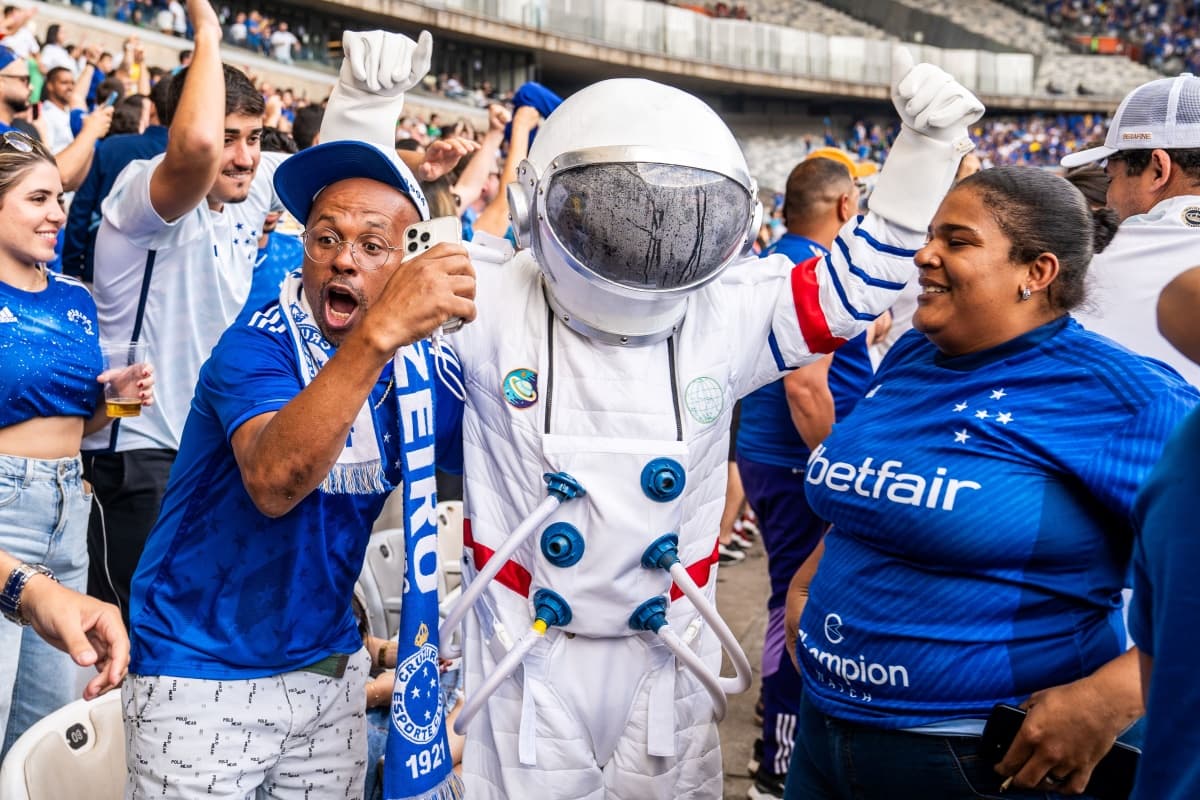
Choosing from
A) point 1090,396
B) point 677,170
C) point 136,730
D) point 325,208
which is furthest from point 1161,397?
point 136,730

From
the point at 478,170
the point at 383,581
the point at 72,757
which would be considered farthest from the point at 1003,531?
the point at 478,170

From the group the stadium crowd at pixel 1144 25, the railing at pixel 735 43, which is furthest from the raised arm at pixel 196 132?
the stadium crowd at pixel 1144 25

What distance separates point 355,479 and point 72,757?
842 millimetres

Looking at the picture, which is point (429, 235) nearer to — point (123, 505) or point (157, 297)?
point (157, 297)

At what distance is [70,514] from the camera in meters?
2.74

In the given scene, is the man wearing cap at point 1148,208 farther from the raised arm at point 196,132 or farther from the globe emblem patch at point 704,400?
the raised arm at point 196,132

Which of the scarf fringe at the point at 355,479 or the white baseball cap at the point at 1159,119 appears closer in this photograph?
the scarf fringe at the point at 355,479

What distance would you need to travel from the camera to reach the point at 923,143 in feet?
6.91

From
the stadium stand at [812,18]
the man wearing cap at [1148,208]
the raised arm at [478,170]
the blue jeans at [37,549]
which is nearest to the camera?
the man wearing cap at [1148,208]

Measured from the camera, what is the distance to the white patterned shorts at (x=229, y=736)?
1.83 metres

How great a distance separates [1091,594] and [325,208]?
1451 millimetres

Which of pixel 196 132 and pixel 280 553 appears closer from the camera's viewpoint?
pixel 280 553

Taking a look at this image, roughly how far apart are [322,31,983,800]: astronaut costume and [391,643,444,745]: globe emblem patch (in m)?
0.16

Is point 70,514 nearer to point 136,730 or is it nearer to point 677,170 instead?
point 136,730
